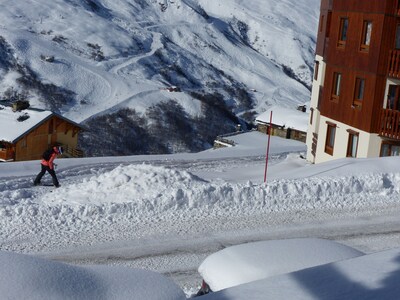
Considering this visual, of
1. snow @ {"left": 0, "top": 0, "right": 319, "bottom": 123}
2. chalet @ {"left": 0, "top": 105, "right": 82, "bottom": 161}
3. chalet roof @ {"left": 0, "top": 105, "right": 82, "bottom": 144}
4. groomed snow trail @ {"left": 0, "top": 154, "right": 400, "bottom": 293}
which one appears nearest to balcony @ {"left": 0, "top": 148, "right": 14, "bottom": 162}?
chalet @ {"left": 0, "top": 105, "right": 82, "bottom": 161}

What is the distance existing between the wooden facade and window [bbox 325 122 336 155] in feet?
79.3

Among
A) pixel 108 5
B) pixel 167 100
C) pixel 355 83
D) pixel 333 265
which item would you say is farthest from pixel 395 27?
pixel 108 5

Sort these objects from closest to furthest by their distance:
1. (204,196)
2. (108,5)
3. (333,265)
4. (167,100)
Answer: (333,265) < (204,196) < (167,100) < (108,5)

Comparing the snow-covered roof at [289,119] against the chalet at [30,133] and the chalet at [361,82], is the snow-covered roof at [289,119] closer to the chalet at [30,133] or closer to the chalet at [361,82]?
the chalet at [30,133]

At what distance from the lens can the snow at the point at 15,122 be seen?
1674 inches

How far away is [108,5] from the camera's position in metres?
124

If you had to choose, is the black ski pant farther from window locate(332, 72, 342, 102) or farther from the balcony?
the balcony

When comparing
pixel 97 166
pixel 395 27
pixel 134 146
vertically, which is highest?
pixel 395 27

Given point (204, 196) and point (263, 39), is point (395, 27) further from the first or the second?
point (263, 39)

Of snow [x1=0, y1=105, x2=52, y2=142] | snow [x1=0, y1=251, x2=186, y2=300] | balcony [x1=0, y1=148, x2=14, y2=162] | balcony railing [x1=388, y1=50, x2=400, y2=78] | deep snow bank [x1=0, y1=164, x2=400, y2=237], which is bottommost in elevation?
balcony [x1=0, y1=148, x2=14, y2=162]

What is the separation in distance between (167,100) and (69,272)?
78090mm

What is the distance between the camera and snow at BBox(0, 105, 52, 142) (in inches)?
1674

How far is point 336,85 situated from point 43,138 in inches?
1082

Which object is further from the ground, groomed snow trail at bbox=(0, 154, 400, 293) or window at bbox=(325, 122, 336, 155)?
window at bbox=(325, 122, 336, 155)
